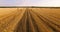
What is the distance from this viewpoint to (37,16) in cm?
83

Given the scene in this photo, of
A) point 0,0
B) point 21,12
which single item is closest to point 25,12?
point 21,12

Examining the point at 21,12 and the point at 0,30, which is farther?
the point at 21,12

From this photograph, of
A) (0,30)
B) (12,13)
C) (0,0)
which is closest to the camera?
(0,30)

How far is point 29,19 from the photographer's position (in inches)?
32.0

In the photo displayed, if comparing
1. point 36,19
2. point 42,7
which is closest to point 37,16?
point 36,19

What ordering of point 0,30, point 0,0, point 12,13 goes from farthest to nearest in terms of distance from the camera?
point 0,0 < point 12,13 < point 0,30

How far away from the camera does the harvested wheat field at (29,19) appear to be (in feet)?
2.45

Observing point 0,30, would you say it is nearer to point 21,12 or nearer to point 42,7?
point 21,12

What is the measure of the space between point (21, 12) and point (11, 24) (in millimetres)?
154

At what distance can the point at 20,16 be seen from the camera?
84 centimetres

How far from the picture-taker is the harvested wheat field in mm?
746

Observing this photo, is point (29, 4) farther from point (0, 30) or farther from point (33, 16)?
point (0, 30)

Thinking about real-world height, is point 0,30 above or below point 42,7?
below

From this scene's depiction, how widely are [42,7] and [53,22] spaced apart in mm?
205
